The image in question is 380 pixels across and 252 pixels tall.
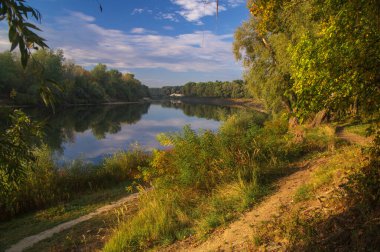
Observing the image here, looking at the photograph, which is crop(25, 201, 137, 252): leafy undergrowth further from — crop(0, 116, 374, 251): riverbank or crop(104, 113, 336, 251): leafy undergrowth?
crop(104, 113, 336, 251): leafy undergrowth

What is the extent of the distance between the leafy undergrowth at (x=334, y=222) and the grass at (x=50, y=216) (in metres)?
6.98

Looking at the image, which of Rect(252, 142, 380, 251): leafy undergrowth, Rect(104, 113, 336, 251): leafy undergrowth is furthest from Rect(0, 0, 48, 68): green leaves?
Rect(104, 113, 336, 251): leafy undergrowth

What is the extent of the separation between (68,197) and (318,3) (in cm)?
1098

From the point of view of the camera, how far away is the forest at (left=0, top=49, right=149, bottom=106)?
6039 centimetres

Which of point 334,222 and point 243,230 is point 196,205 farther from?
point 334,222

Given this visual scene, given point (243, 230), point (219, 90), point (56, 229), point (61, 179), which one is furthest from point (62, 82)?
point (219, 90)

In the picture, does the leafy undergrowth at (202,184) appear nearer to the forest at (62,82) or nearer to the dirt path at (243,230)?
the dirt path at (243,230)

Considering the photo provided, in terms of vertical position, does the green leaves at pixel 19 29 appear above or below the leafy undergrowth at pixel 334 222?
above

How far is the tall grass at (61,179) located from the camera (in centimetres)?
1142

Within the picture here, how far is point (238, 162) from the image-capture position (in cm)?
929

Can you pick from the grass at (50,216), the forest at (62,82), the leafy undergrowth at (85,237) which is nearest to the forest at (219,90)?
the forest at (62,82)

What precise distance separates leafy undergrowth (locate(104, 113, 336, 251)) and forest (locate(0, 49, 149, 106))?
4.90 m

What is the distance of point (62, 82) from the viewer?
237ft

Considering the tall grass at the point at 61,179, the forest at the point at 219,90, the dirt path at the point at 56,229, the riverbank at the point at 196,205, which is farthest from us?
the forest at the point at 219,90
